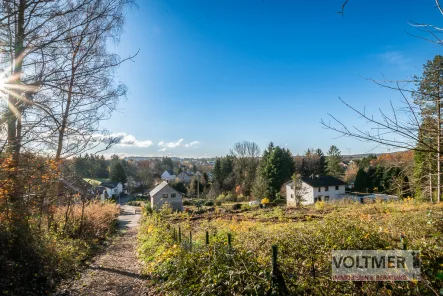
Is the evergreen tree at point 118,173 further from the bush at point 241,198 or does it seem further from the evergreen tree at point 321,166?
the evergreen tree at point 321,166

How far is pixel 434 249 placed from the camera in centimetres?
318

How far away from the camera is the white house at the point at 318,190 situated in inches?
1305

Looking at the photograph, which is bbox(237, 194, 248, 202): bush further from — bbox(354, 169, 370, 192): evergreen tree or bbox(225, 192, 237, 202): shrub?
bbox(354, 169, 370, 192): evergreen tree

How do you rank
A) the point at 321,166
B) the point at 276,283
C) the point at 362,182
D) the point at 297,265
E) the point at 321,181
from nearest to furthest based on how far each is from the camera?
the point at 276,283 → the point at 297,265 → the point at 321,181 → the point at 362,182 → the point at 321,166

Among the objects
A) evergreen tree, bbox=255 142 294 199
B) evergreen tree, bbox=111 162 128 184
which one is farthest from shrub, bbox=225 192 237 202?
evergreen tree, bbox=111 162 128 184

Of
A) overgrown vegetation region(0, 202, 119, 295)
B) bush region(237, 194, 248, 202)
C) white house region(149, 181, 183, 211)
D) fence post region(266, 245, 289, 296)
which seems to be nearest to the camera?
fence post region(266, 245, 289, 296)

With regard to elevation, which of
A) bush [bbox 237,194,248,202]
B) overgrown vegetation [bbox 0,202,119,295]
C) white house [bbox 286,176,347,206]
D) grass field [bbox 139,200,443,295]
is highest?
grass field [bbox 139,200,443,295]

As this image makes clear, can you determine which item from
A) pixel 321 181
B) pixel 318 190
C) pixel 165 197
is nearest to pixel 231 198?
pixel 165 197

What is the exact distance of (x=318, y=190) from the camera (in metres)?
33.5

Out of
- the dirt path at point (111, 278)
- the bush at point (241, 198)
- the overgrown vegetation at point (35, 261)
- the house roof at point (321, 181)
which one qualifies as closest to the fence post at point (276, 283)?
the dirt path at point (111, 278)

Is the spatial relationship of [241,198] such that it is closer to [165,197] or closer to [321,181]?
[321,181]

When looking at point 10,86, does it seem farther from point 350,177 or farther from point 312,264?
point 350,177

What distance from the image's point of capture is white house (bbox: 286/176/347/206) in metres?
33.2

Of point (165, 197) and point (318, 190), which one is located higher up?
point (165, 197)
